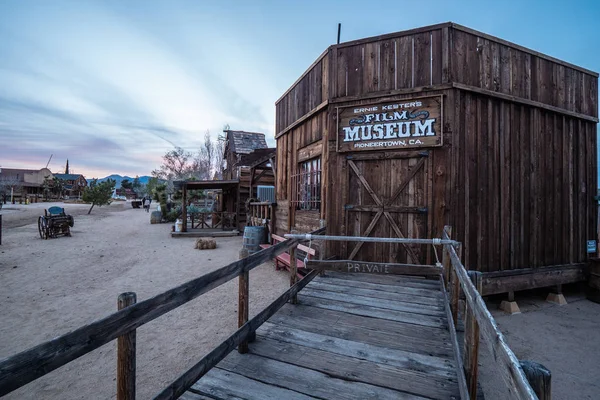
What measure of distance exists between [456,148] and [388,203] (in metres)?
1.76

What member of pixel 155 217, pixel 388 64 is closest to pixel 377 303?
pixel 388 64

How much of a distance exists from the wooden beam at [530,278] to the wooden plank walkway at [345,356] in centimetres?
271

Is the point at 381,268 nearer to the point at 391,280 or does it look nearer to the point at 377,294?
the point at 377,294

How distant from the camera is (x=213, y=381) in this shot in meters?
2.41

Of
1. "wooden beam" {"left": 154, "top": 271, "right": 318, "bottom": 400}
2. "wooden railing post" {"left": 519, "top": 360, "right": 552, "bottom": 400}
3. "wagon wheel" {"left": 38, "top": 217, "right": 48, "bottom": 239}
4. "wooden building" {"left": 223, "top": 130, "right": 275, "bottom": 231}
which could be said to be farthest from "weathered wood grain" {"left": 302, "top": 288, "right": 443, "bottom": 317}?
"wagon wheel" {"left": 38, "top": 217, "right": 48, "bottom": 239}

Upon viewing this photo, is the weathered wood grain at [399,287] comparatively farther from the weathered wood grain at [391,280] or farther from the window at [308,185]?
the window at [308,185]

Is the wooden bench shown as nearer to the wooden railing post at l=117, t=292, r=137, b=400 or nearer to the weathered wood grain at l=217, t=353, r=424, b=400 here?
the weathered wood grain at l=217, t=353, r=424, b=400

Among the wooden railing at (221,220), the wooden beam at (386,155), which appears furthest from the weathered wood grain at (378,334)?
the wooden railing at (221,220)

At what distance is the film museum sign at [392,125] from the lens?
18.9 ft

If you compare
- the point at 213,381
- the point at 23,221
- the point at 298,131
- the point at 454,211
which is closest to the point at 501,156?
the point at 454,211

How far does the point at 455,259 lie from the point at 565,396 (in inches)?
128

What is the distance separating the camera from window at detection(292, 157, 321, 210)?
7402 millimetres

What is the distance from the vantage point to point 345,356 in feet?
9.30

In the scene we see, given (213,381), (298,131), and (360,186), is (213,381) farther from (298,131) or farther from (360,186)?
(298,131)
